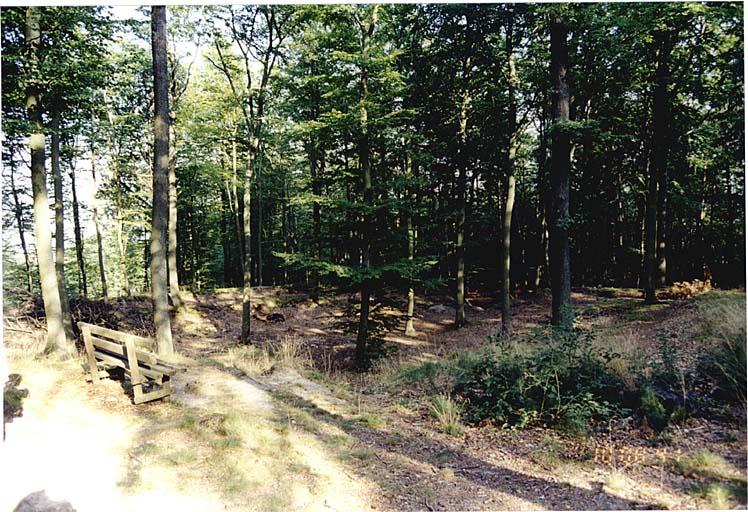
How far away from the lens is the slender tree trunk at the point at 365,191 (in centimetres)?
770

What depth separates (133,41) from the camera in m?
11.9

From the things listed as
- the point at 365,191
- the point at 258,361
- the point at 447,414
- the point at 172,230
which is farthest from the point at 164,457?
the point at 172,230

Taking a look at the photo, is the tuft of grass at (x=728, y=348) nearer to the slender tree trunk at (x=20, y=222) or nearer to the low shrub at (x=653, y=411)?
the low shrub at (x=653, y=411)

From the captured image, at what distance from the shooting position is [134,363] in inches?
185

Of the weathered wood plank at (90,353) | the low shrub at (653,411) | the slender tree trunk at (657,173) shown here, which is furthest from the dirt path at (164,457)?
the slender tree trunk at (657,173)

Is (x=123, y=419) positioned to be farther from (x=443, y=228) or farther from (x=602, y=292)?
(x=602, y=292)

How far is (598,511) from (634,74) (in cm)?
882

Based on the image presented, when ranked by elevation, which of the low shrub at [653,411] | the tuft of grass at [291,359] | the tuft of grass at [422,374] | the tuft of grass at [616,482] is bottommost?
the tuft of grass at [291,359]

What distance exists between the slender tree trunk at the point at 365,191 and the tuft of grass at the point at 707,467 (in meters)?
5.39

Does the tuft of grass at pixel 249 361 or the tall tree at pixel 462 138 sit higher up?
the tall tree at pixel 462 138

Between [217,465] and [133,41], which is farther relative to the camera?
[133,41]

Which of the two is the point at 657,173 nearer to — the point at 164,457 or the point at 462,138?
the point at 462,138

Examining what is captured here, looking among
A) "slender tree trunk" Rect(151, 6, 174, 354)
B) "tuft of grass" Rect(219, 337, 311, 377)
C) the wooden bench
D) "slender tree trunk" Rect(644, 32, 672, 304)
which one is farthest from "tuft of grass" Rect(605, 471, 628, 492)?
"slender tree trunk" Rect(644, 32, 672, 304)

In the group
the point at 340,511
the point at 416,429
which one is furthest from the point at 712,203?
the point at 340,511
